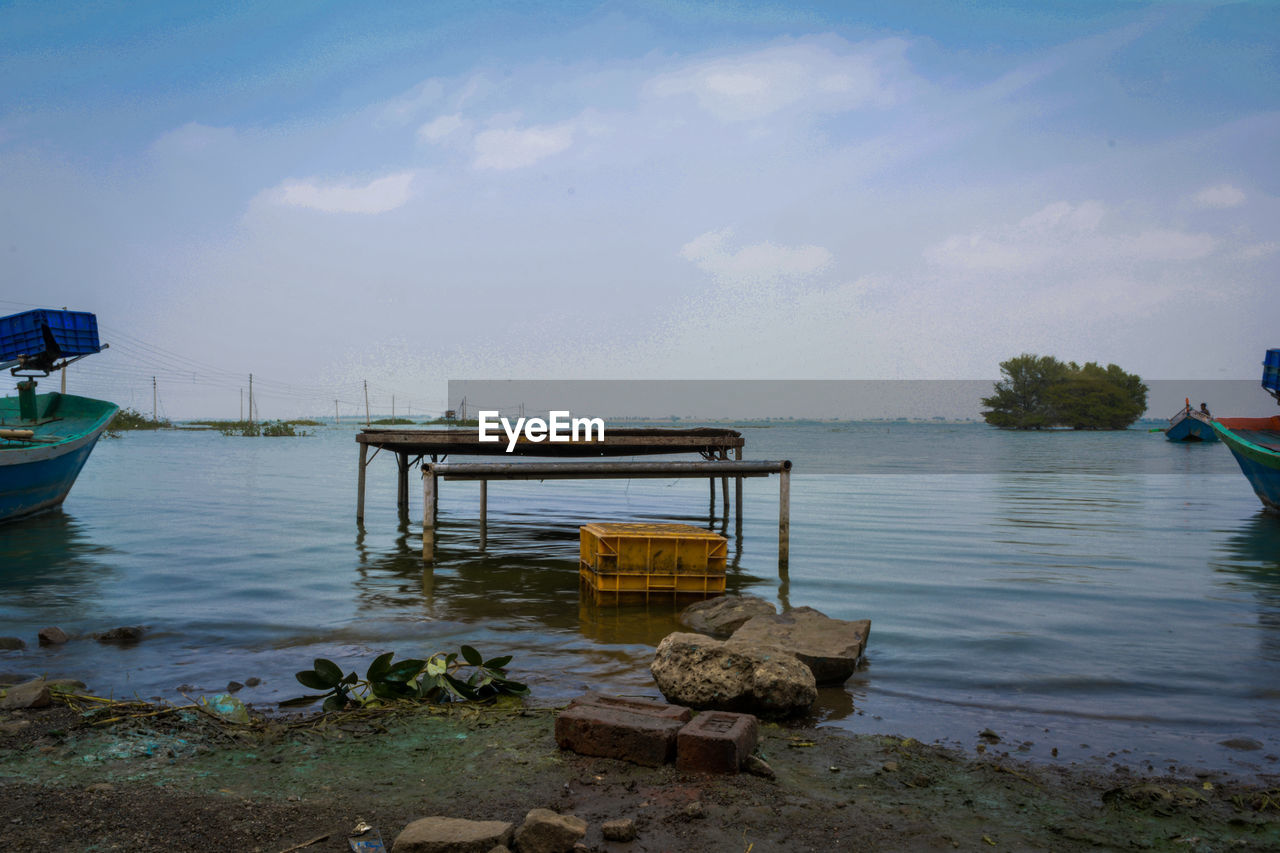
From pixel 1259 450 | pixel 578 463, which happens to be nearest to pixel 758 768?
pixel 578 463

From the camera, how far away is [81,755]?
500 cm

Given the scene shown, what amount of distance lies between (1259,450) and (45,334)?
3055cm

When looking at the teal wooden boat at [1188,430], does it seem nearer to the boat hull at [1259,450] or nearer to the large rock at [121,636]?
the boat hull at [1259,450]

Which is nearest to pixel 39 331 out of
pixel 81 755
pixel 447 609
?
pixel 447 609

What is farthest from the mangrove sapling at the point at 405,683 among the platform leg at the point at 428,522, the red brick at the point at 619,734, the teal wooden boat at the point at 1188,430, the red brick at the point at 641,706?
the teal wooden boat at the point at 1188,430

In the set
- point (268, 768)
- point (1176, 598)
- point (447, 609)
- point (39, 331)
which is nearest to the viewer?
point (268, 768)

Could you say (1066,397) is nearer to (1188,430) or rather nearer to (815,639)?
(1188,430)

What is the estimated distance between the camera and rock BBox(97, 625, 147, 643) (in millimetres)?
8281

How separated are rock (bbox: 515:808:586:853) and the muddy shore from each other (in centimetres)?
18

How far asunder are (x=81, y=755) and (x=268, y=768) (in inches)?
45.4

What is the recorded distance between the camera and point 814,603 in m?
10.6

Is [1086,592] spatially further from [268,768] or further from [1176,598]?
[268,768]

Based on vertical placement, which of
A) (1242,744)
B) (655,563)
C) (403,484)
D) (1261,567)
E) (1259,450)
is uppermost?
(1259,450)

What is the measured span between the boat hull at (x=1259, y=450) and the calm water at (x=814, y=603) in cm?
126
